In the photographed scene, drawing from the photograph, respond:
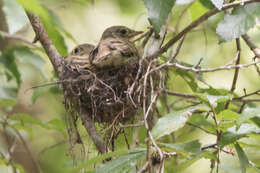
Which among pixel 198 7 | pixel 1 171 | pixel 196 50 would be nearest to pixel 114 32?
pixel 198 7

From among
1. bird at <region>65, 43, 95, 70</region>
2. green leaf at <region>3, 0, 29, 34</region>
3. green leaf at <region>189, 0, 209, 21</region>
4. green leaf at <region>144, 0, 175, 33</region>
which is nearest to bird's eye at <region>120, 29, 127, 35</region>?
bird at <region>65, 43, 95, 70</region>

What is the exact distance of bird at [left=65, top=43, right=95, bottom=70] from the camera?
3535 mm

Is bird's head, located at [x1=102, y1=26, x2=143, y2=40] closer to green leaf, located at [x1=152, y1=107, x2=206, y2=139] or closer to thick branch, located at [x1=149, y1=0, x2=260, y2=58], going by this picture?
thick branch, located at [x1=149, y1=0, x2=260, y2=58]

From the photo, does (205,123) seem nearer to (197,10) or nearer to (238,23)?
(238,23)

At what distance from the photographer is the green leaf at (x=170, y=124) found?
6.07 ft

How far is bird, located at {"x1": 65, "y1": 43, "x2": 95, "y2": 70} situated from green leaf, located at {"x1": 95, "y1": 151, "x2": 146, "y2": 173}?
1523mm

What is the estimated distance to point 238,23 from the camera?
8.46 feet

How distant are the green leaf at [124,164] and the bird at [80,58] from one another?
152cm

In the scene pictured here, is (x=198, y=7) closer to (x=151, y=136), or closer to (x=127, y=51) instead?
(x=127, y=51)

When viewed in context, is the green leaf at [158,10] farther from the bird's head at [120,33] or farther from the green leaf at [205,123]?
the bird's head at [120,33]

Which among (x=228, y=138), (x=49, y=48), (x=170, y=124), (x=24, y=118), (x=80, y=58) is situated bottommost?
(x=24, y=118)

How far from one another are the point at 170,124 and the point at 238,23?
0.99 meters

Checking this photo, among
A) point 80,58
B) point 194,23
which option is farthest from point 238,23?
point 80,58

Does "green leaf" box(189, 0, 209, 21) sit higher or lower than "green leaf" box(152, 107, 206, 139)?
higher
